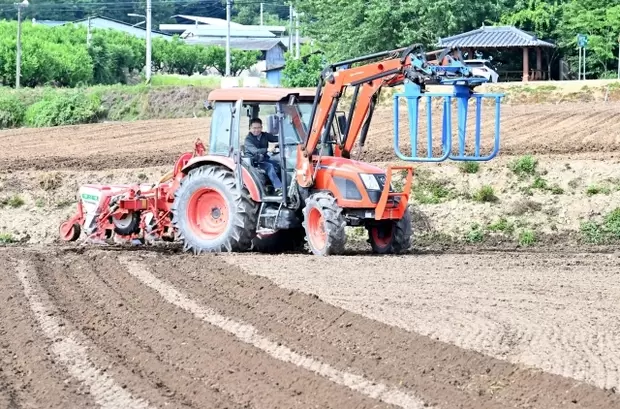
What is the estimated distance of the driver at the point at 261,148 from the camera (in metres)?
15.4

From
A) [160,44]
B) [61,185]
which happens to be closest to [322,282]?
[61,185]

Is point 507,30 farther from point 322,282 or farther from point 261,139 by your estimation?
point 322,282

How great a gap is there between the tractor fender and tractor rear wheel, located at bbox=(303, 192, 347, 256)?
2.52 feet

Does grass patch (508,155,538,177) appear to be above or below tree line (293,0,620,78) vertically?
below

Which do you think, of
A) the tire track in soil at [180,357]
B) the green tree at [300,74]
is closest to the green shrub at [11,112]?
the green tree at [300,74]

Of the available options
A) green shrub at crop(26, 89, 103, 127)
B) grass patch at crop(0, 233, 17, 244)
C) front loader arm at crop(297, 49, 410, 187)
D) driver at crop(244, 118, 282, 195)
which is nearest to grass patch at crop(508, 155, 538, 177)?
front loader arm at crop(297, 49, 410, 187)

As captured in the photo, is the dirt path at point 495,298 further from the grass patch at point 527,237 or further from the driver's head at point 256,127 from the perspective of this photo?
the grass patch at point 527,237

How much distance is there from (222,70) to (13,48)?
124ft

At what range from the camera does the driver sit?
15.4 m

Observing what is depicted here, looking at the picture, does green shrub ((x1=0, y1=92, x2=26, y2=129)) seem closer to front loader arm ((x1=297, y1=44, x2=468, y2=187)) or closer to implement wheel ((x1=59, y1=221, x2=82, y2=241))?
implement wheel ((x1=59, y1=221, x2=82, y2=241))

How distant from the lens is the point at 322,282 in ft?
40.7

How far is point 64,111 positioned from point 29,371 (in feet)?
109

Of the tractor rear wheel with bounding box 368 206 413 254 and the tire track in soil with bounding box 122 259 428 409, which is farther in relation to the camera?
the tractor rear wheel with bounding box 368 206 413 254

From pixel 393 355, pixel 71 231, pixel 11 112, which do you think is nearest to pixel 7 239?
pixel 71 231
